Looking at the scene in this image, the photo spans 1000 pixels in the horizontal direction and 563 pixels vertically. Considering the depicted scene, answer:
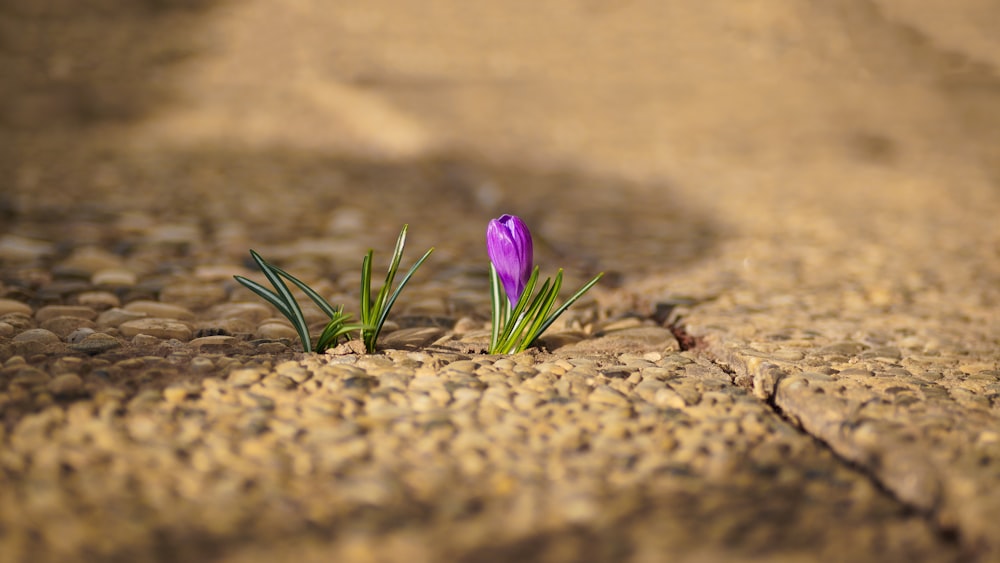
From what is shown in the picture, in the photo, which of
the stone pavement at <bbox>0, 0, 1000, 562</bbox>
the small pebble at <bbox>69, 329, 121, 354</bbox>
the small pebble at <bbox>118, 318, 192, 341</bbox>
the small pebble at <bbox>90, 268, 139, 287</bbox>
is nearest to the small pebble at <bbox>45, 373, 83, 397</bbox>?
the stone pavement at <bbox>0, 0, 1000, 562</bbox>

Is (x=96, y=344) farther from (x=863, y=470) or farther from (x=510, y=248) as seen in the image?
(x=863, y=470)

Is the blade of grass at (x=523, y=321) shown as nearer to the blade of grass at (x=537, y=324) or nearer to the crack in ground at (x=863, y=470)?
the blade of grass at (x=537, y=324)

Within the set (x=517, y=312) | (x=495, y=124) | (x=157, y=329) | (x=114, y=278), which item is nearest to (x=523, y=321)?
(x=517, y=312)

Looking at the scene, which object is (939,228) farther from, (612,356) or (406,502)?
(406,502)

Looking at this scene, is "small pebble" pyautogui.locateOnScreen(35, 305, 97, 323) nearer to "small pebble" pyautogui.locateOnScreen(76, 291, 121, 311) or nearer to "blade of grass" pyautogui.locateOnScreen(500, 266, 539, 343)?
"small pebble" pyautogui.locateOnScreen(76, 291, 121, 311)

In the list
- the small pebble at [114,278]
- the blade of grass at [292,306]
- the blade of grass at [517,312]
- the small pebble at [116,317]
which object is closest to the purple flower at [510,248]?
the blade of grass at [517,312]

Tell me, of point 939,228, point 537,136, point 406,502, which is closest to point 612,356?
point 406,502
